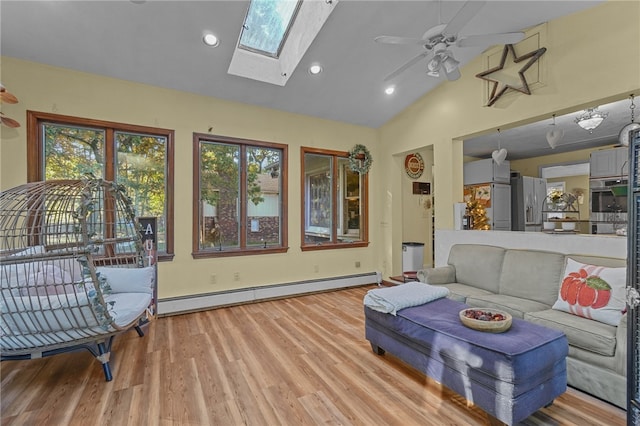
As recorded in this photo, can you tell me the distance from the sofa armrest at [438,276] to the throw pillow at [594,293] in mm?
1164

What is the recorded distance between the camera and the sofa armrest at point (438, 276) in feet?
11.8

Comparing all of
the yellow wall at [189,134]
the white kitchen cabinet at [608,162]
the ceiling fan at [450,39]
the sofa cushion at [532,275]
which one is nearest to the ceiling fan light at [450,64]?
the ceiling fan at [450,39]

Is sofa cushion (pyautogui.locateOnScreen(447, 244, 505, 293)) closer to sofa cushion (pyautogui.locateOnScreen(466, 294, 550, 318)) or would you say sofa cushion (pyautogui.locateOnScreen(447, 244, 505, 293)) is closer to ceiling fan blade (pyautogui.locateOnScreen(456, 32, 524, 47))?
sofa cushion (pyautogui.locateOnScreen(466, 294, 550, 318))

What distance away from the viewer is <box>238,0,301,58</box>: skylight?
3.41 m

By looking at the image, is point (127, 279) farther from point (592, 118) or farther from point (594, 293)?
point (592, 118)

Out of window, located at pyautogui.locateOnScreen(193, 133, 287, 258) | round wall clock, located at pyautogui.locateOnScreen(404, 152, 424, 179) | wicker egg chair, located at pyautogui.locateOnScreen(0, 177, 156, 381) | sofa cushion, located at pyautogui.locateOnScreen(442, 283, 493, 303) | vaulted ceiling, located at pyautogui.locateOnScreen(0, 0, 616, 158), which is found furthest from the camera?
round wall clock, located at pyautogui.locateOnScreen(404, 152, 424, 179)

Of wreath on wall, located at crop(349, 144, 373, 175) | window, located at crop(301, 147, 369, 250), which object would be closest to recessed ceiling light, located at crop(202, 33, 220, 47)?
window, located at crop(301, 147, 369, 250)

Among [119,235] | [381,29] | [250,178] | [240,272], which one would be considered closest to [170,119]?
[250,178]

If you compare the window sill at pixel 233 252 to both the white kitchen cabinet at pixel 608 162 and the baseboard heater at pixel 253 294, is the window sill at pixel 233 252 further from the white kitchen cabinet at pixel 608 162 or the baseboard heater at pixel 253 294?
the white kitchen cabinet at pixel 608 162

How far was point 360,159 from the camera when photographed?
5.47 meters

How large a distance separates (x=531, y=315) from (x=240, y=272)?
11.5ft

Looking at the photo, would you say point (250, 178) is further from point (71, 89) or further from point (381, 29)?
point (381, 29)

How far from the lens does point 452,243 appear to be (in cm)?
423

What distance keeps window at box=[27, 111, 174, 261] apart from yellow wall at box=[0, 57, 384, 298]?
0.09 metres
